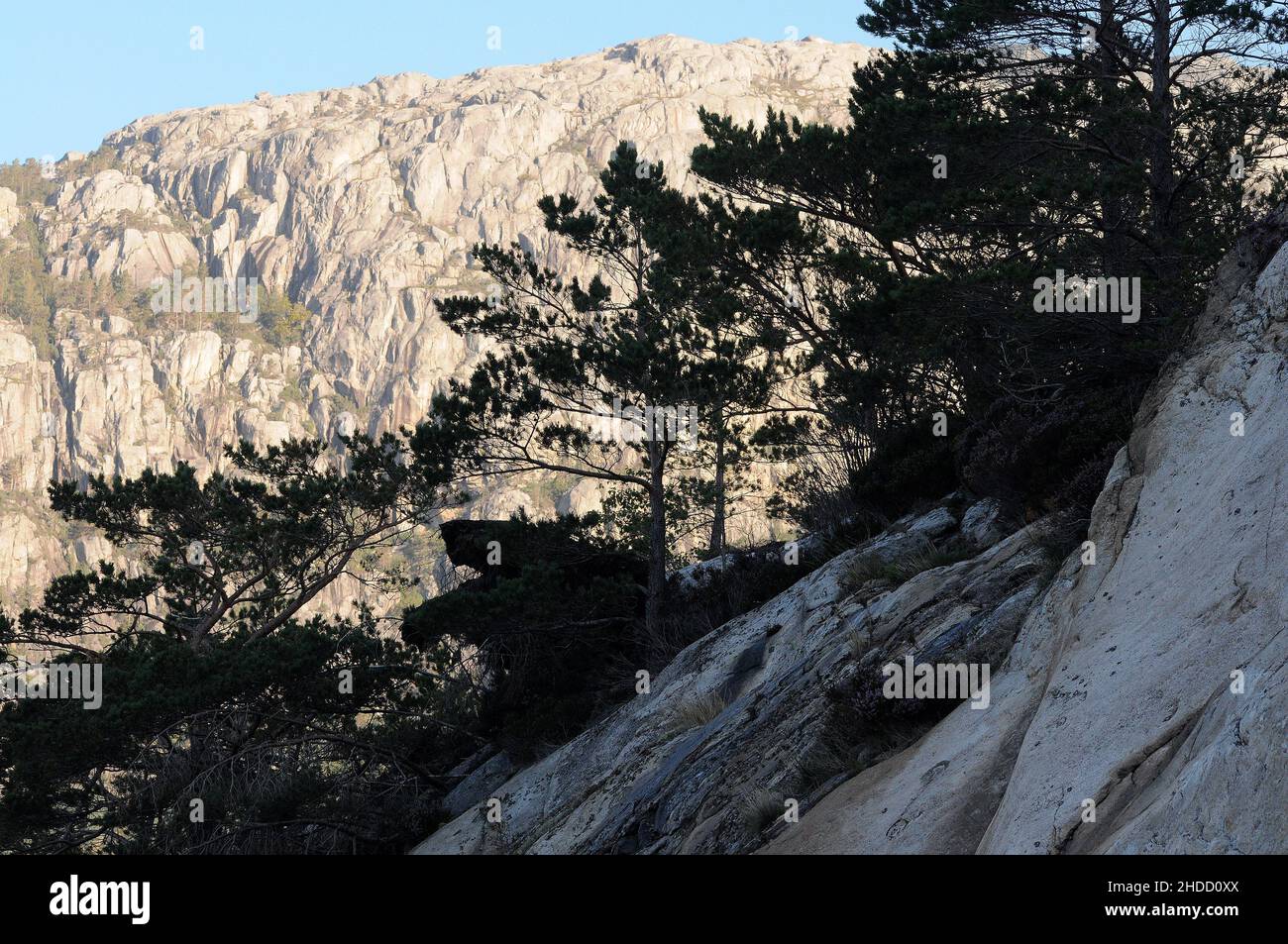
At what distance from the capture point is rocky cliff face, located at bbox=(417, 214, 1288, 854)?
532cm

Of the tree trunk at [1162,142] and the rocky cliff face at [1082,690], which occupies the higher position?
the tree trunk at [1162,142]

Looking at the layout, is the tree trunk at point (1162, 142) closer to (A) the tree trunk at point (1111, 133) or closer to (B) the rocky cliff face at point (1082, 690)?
(A) the tree trunk at point (1111, 133)

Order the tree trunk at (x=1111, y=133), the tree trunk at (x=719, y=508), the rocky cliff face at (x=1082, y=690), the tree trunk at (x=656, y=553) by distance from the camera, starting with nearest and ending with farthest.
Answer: the rocky cliff face at (x=1082, y=690), the tree trunk at (x=1111, y=133), the tree trunk at (x=656, y=553), the tree trunk at (x=719, y=508)

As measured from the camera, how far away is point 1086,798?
18.9ft

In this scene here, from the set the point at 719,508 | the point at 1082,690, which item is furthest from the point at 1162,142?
the point at 719,508

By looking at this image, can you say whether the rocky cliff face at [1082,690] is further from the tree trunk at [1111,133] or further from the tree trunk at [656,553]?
the tree trunk at [656,553]

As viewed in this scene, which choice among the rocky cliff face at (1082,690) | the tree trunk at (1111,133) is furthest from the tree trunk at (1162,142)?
the rocky cliff face at (1082,690)

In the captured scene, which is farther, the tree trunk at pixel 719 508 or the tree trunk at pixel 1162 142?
the tree trunk at pixel 719 508

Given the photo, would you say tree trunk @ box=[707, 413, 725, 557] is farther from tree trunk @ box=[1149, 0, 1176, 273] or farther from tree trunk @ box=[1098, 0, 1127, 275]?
tree trunk @ box=[1149, 0, 1176, 273]

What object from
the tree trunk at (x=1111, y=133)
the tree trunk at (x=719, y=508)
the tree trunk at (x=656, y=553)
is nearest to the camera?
the tree trunk at (x=1111, y=133)

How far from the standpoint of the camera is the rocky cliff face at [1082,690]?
5.32 meters

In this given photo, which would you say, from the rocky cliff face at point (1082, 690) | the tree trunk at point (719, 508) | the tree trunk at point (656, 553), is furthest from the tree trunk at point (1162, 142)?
the tree trunk at point (719, 508)
